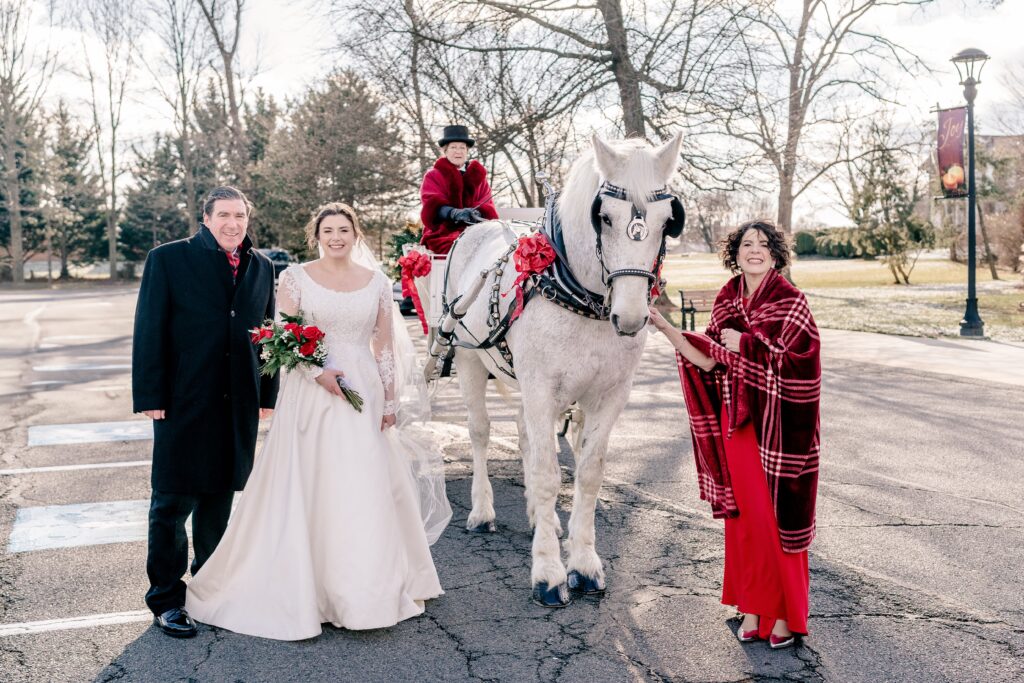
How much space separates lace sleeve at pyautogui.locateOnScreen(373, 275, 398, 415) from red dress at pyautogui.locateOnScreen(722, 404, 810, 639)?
5.92 ft

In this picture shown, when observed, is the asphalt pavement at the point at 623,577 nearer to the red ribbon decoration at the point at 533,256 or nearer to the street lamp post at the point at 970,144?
the red ribbon decoration at the point at 533,256

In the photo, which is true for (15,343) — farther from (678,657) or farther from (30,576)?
(678,657)

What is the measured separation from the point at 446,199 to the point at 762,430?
3625 millimetres

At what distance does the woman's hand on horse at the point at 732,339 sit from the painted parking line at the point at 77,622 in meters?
3.20

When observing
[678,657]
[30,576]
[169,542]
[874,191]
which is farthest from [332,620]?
[874,191]

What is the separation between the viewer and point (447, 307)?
5910mm

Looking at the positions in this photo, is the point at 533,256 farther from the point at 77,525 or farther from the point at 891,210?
the point at 891,210

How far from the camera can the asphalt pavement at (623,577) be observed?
3.63 m

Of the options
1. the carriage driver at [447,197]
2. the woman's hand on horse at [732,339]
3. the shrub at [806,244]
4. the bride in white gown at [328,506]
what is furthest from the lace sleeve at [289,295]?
the shrub at [806,244]

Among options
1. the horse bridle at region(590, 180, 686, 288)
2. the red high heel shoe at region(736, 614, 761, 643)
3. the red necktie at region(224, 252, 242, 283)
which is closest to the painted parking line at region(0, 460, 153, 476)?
the red necktie at region(224, 252, 242, 283)

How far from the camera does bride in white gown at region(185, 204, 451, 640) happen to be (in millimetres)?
3982

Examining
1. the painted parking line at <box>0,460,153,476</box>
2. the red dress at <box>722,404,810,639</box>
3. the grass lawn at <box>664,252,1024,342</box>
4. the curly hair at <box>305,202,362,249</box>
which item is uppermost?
the curly hair at <box>305,202,362,249</box>

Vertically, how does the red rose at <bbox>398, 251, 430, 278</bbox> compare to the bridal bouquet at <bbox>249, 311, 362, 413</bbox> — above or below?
above

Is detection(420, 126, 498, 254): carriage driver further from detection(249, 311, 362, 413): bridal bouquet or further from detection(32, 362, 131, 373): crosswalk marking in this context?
detection(32, 362, 131, 373): crosswalk marking
